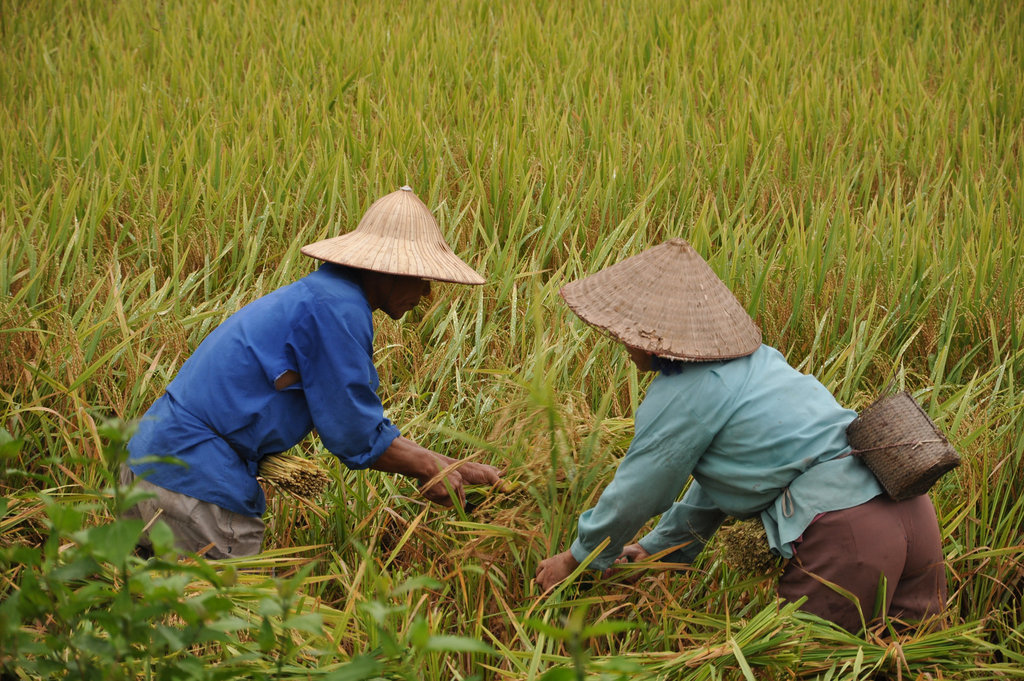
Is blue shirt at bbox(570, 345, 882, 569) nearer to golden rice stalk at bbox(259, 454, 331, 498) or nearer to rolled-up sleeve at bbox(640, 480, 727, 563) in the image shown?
rolled-up sleeve at bbox(640, 480, 727, 563)

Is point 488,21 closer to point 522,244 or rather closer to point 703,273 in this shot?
→ point 522,244

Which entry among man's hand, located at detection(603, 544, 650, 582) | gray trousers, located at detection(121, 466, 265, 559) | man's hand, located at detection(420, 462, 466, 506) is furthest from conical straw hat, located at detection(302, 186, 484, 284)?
man's hand, located at detection(603, 544, 650, 582)

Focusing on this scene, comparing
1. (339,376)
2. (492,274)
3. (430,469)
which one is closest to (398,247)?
(339,376)

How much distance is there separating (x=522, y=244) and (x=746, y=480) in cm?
156

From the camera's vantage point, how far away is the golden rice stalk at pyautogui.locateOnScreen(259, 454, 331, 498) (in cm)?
176

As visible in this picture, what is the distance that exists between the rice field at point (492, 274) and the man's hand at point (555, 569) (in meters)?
0.04

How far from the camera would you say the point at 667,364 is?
154cm

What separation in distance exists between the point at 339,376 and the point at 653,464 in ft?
1.99

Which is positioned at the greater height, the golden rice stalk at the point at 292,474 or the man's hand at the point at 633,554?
the golden rice stalk at the point at 292,474

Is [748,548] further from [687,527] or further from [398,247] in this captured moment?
[398,247]

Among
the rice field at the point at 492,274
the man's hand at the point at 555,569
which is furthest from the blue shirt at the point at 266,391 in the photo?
the man's hand at the point at 555,569

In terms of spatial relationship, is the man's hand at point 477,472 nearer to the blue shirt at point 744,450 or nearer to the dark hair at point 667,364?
the blue shirt at point 744,450

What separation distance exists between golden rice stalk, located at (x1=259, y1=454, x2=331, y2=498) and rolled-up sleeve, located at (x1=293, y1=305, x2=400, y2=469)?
129 mm

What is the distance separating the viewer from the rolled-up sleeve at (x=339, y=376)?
5.37 ft
